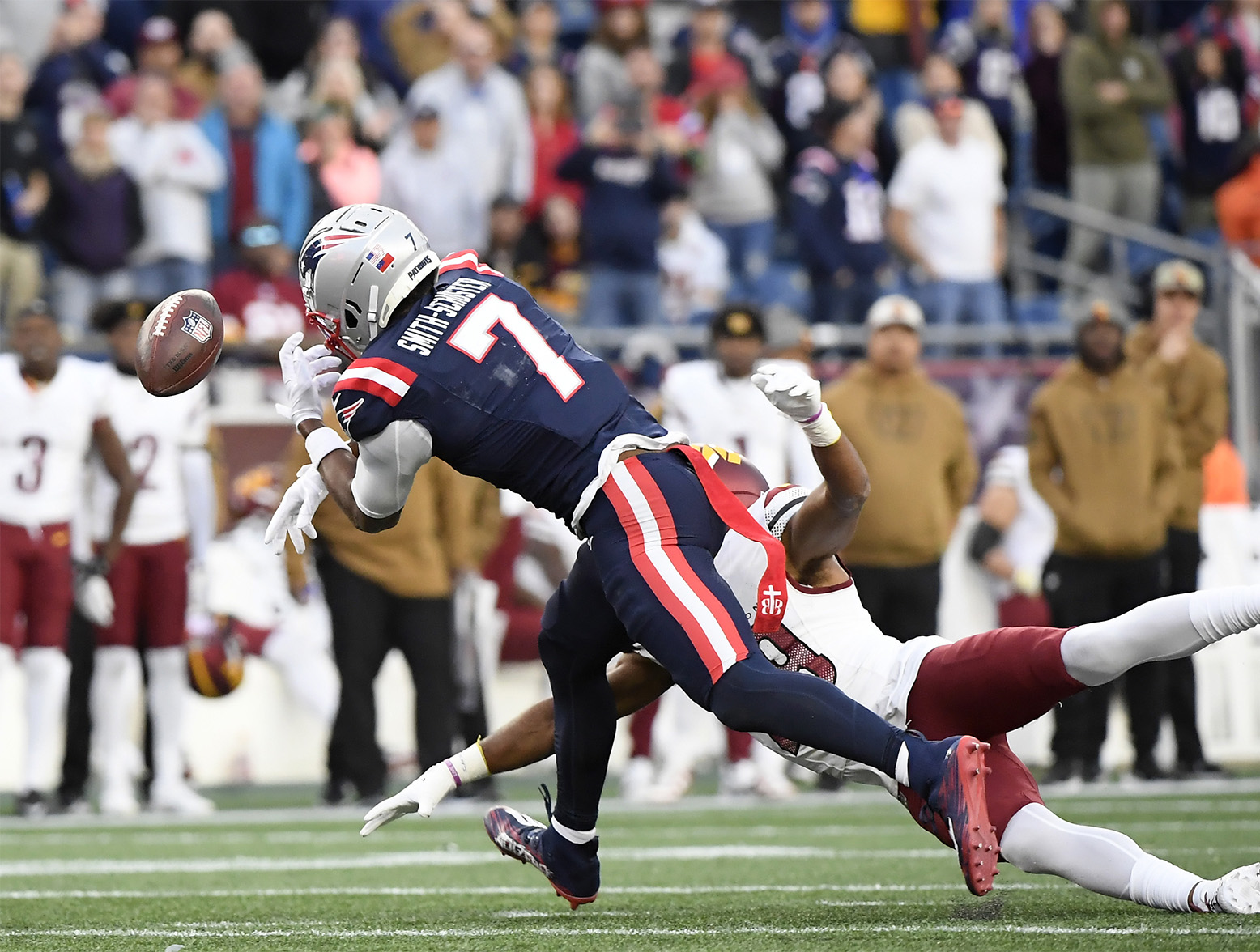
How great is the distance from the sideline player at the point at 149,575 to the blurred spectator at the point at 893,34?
622 centimetres

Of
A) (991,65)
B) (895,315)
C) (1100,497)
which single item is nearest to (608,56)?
(991,65)

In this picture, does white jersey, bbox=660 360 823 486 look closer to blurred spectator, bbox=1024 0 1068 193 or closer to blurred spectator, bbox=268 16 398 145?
blurred spectator, bbox=268 16 398 145

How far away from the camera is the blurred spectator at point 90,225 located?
35.1ft

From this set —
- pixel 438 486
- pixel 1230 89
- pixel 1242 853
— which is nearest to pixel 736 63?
pixel 1230 89

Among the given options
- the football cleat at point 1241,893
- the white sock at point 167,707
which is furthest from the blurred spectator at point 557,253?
the football cleat at point 1241,893

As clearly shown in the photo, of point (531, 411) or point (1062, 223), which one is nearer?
point (531, 411)

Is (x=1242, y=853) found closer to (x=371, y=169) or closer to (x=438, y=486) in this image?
(x=438, y=486)

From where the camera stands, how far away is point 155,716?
859cm

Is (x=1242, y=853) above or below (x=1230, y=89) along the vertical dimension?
below

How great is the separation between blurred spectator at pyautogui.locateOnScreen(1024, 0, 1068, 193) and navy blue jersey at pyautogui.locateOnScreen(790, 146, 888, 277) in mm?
1816

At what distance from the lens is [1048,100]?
12.9 m

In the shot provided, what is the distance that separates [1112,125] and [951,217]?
157cm

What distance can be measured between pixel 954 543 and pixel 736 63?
4297 mm

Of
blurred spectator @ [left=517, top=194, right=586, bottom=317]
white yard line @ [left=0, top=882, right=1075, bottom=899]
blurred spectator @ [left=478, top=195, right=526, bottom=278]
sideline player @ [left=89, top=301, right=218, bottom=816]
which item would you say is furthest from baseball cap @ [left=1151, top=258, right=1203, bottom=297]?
white yard line @ [left=0, top=882, right=1075, bottom=899]
